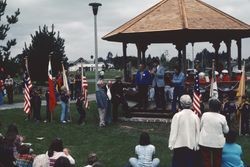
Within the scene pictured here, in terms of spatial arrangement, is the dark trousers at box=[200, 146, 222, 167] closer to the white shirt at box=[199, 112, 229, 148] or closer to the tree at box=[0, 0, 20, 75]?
the white shirt at box=[199, 112, 229, 148]

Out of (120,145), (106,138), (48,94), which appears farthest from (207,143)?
(48,94)

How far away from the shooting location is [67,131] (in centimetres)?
1902

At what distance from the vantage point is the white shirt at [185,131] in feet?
32.1

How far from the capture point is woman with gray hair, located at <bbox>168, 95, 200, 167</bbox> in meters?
9.79

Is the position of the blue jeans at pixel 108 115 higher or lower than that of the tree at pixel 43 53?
lower

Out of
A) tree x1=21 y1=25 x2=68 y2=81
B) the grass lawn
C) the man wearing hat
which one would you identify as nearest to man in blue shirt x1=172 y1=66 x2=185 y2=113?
the grass lawn

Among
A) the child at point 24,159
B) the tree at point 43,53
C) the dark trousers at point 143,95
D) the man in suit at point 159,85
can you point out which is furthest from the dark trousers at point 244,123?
the tree at point 43,53

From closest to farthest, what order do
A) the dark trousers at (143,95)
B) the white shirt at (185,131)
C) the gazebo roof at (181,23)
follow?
the white shirt at (185,131)
the dark trousers at (143,95)
the gazebo roof at (181,23)

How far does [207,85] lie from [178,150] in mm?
16215

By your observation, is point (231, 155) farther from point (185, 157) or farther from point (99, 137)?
point (99, 137)

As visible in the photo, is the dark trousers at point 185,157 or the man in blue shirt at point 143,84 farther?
the man in blue shirt at point 143,84

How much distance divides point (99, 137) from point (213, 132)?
840 centimetres

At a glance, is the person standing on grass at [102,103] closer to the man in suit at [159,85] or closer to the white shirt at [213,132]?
the man in suit at [159,85]

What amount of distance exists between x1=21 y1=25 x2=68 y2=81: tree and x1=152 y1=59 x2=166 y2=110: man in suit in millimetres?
20297
